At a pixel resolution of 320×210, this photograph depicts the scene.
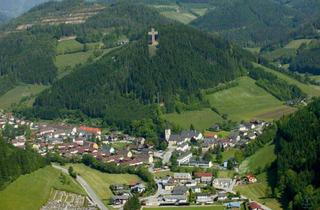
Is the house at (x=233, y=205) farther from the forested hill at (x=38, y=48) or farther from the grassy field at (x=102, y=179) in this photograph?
the forested hill at (x=38, y=48)

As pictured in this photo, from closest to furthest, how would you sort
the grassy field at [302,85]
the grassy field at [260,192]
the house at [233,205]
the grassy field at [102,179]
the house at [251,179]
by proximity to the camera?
1. the grassy field at [260,192]
2. the house at [233,205]
3. the grassy field at [102,179]
4. the house at [251,179]
5. the grassy field at [302,85]

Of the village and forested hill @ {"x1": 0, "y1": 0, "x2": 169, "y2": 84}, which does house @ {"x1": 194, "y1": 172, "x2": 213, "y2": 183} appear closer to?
the village

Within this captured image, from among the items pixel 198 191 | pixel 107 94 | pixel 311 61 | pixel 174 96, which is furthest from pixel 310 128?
pixel 311 61

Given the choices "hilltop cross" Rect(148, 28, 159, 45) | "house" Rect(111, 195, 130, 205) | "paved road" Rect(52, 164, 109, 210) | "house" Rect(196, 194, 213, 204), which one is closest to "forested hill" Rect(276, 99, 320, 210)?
"house" Rect(196, 194, 213, 204)

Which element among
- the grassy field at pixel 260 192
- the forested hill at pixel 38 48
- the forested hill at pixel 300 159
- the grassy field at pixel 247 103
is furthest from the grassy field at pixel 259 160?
the forested hill at pixel 38 48

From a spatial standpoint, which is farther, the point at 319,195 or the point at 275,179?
the point at 275,179

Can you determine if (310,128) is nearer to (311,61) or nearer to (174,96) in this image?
(174,96)
